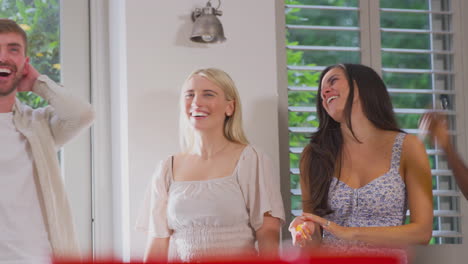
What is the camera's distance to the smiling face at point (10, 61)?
2.27 metres

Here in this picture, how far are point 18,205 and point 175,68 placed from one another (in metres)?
0.88

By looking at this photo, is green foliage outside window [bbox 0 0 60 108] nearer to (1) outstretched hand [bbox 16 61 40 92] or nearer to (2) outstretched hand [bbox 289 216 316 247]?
(1) outstretched hand [bbox 16 61 40 92]

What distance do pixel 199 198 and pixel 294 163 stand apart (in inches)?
26.8

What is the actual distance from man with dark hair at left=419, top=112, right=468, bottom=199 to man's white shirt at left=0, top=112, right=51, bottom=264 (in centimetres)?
140

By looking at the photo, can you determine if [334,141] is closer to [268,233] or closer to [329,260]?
[268,233]

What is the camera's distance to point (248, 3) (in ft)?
9.21

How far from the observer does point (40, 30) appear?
2.81 meters

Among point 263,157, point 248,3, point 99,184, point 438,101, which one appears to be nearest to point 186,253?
point 263,157

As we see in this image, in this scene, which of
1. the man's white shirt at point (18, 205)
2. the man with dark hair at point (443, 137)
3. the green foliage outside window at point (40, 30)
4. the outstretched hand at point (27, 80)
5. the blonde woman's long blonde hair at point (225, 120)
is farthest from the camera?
the green foliage outside window at point (40, 30)

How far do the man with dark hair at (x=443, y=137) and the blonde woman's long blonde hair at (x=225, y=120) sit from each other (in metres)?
0.71

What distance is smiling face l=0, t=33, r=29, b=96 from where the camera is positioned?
227 centimetres

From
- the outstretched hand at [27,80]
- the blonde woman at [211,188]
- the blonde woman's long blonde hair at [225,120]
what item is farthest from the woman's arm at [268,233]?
the outstretched hand at [27,80]

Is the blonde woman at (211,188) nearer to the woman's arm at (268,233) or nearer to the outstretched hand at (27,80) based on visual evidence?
the woman's arm at (268,233)

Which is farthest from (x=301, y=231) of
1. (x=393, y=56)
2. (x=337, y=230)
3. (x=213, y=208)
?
(x=393, y=56)
